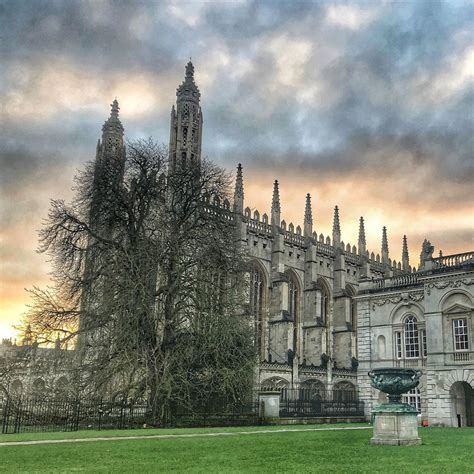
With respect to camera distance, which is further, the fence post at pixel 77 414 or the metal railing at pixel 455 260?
the metal railing at pixel 455 260

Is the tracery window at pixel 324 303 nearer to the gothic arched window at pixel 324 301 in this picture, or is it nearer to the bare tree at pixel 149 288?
the gothic arched window at pixel 324 301

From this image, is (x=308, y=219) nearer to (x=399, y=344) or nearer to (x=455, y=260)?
(x=399, y=344)

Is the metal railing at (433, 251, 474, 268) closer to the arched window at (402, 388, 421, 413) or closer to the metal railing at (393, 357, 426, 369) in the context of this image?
the metal railing at (393, 357, 426, 369)

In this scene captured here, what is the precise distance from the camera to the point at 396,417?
15812mm

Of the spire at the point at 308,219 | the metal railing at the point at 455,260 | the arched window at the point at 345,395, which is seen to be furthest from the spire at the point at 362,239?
the metal railing at the point at 455,260

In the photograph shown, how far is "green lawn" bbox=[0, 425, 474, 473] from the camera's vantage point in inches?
398

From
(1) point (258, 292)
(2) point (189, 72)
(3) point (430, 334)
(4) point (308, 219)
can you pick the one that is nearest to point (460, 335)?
(3) point (430, 334)

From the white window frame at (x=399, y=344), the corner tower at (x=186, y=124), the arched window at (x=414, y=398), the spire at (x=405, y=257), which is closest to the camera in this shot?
the arched window at (x=414, y=398)

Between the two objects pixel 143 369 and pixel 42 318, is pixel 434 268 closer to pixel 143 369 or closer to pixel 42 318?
pixel 143 369

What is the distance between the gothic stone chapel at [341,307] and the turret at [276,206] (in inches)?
4.1

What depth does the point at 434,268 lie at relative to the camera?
34781 millimetres

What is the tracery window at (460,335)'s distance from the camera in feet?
106

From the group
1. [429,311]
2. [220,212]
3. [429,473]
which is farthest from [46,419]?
[429,311]

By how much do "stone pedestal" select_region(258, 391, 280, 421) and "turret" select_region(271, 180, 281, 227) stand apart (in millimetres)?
28438
